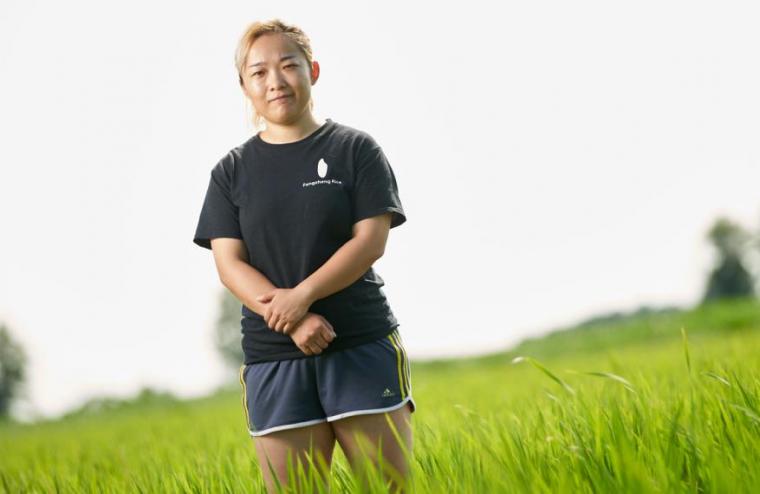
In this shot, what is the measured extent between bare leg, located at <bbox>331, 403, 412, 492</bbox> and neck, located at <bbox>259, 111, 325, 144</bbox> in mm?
872

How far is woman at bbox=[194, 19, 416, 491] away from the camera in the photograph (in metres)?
2.22

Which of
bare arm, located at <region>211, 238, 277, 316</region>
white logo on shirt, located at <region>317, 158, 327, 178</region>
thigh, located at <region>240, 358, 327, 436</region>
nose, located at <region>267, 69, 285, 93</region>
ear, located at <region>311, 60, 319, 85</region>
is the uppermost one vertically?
ear, located at <region>311, 60, 319, 85</region>

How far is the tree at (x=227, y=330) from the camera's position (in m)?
21.0

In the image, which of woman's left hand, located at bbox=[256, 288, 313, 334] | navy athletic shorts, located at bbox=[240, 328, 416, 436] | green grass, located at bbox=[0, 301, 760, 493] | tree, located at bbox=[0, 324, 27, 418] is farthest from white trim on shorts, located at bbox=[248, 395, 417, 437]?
tree, located at bbox=[0, 324, 27, 418]

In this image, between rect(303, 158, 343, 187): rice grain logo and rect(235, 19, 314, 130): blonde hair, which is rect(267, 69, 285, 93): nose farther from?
rect(303, 158, 343, 187): rice grain logo

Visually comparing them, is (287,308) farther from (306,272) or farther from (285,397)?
(285,397)

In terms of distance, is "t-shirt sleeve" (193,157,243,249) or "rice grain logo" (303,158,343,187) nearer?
"rice grain logo" (303,158,343,187)

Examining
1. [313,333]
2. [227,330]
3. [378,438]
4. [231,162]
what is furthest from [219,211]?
[227,330]

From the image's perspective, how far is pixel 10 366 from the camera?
67.5 ft

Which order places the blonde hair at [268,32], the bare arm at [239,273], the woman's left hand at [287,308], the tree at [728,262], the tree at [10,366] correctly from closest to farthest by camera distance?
the woman's left hand at [287,308] < the bare arm at [239,273] < the blonde hair at [268,32] < the tree at [10,366] < the tree at [728,262]

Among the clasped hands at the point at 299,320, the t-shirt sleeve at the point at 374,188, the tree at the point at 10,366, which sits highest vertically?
the t-shirt sleeve at the point at 374,188

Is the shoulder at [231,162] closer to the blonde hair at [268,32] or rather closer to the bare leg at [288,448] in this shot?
the blonde hair at [268,32]

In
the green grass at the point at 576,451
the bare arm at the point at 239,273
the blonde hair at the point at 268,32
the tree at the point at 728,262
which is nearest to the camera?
the green grass at the point at 576,451

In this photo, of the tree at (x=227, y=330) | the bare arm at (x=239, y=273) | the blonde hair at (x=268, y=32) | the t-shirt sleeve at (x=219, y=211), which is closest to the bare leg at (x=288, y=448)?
the bare arm at (x=239, y=273)
